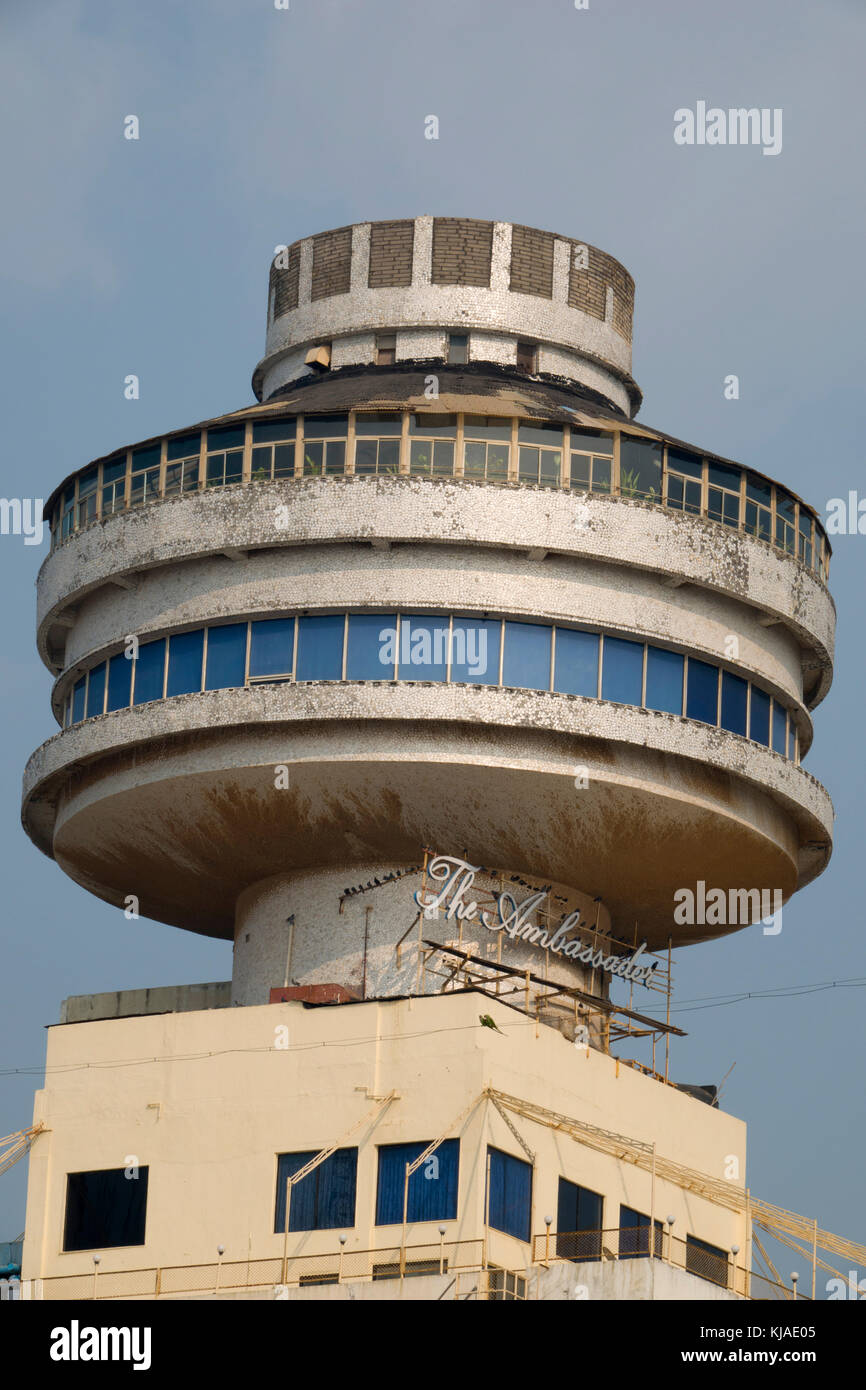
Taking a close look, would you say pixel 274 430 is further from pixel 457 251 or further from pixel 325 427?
pixel 457 251

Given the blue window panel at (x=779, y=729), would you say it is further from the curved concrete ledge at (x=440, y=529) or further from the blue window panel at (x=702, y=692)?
the blue window panel at (x=702, y=692)

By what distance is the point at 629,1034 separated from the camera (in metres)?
53.7

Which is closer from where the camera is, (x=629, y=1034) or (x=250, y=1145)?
(x=250, y=1145)

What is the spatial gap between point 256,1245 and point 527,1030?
6376 mm

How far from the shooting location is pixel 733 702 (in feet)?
171

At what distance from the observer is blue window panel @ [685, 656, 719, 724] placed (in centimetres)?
5106

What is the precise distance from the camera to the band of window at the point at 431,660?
163ft

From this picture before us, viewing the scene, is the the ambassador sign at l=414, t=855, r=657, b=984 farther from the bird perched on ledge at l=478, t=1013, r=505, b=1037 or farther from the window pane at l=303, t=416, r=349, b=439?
the window pane at l=303, t=416, r=349, b=439

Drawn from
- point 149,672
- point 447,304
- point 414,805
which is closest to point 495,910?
point 414,805

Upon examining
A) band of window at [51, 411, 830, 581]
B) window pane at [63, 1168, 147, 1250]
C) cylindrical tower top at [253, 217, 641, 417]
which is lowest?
window pane at [63, 1168, 147, 1250]

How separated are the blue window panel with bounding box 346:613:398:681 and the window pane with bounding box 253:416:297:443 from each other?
13.4 feet

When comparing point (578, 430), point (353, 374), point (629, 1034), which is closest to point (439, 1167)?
point (629, 1034)

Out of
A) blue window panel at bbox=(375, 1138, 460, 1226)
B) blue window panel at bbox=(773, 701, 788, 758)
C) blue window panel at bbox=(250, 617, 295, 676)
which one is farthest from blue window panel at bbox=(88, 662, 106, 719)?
blue window panel at bbox=(773, 701, 788, 758)
